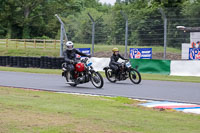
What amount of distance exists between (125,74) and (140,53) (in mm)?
7211

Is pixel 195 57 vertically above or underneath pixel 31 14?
underneath

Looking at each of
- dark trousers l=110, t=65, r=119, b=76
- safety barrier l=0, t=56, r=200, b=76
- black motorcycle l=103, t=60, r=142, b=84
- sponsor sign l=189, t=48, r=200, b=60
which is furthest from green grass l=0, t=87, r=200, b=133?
sponsor sign l=189, t=48, r=200, b=60

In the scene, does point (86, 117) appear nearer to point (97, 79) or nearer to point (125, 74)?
point (97, 79)

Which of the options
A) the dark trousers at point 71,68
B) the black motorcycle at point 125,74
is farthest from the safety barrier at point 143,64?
the dark trousers at point 71,68

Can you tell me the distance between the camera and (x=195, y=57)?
22.2m

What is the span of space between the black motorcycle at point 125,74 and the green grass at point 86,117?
5.87 metres

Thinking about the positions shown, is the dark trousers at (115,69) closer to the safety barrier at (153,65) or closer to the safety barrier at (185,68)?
the safety barrier at (185,68)

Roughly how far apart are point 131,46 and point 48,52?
14656mm

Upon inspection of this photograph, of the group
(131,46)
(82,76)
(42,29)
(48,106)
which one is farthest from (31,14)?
(48,106)

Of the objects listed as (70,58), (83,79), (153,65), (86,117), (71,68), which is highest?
(70,58)

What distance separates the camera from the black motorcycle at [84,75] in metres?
13.7

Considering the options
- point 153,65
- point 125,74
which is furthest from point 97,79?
point 153,65

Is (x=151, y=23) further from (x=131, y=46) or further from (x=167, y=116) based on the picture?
(x=167, y=116)

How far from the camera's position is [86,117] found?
741 cm
